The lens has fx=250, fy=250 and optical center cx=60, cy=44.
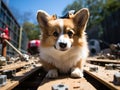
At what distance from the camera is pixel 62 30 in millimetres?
3865

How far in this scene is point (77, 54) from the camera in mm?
4055

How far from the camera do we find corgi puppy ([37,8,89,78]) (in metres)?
3.85

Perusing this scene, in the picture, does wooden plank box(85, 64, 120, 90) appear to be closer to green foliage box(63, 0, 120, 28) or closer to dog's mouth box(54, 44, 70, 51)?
dog's mouth box(54, 44, 70, 51)

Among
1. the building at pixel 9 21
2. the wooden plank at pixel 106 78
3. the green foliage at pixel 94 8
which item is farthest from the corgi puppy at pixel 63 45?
the green foliage at pixel 94 8

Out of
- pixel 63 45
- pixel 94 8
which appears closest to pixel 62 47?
pixel 63 45

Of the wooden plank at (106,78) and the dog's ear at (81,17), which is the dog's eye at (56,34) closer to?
the dog's ear at (81,17)

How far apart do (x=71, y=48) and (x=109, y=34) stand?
31.8 m

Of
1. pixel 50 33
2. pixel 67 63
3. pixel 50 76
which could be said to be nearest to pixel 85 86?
pixel 50 76

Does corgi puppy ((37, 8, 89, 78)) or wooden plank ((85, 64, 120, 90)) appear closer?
wooden plank ((85, 64, 120, 90))

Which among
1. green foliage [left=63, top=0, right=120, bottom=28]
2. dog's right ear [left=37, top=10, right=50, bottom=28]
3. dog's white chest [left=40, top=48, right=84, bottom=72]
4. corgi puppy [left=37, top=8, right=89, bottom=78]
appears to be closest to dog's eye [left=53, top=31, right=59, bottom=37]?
corgi puppy [left=37, top=8, right=89, bottom=78]

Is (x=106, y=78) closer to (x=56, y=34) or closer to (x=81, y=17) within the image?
(x=56, y=34)

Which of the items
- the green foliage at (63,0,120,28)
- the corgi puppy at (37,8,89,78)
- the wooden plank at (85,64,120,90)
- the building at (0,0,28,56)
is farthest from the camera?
the green foliage at (63,0,120,28)

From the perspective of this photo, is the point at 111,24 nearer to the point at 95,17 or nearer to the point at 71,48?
the point at 95,17

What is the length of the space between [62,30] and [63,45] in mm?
324
